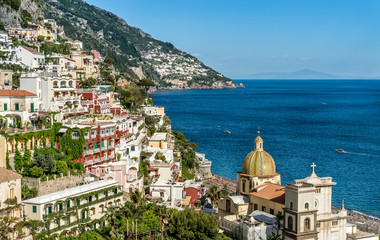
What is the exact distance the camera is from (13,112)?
49.2 metres

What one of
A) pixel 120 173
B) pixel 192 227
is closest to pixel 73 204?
pixel 192 227

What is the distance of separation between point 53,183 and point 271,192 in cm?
1902

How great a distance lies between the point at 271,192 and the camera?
148 feet

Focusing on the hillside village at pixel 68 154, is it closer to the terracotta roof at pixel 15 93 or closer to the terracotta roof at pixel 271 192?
the terracotta roof at pixel 15 93

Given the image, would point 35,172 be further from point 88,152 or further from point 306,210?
point 306,210

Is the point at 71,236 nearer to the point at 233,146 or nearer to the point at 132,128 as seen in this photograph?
the point at 132,128

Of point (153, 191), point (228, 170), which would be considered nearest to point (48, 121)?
point (153, 191)

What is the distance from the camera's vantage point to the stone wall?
41.4 m

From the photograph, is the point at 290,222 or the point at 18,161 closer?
the point at 290,222

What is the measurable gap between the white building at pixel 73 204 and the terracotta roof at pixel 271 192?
12571 millimetres

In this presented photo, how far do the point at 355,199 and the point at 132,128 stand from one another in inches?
1274

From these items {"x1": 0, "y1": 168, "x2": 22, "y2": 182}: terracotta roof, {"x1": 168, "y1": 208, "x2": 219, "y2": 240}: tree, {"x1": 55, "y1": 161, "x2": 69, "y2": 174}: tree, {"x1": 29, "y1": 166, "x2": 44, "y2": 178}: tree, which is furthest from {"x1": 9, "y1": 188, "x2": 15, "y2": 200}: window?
{"x1": 168, "y1": 208, "x2": 219, "y2": 240}: tree

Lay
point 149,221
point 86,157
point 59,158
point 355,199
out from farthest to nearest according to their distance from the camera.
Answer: point 355,199, point 86,157, point 59,158, point 149,221

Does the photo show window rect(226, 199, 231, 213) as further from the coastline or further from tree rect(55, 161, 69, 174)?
tree rect(55, 161, 69, 174)
